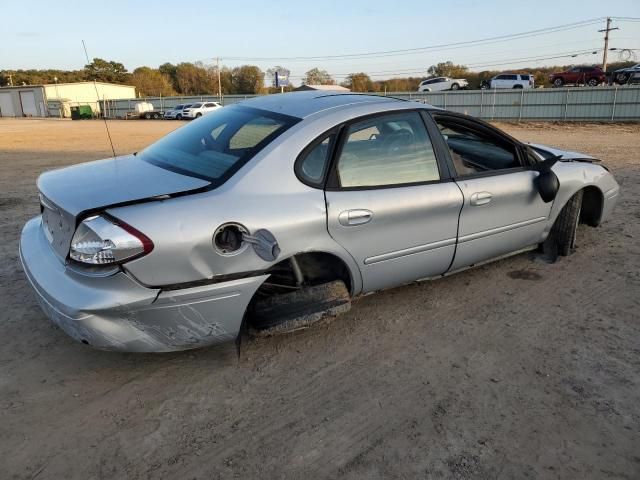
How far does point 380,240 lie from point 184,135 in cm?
162

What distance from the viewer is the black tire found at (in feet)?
14.2

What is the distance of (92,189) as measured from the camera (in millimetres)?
2664

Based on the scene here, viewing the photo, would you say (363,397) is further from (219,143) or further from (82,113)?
(82,113)

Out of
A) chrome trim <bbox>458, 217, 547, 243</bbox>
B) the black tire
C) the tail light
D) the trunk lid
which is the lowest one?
the black tire

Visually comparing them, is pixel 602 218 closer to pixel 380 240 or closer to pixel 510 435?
pixel 380 240

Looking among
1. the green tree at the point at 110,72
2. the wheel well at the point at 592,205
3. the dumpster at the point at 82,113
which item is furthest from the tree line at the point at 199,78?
the wheel well at the point at 592,205

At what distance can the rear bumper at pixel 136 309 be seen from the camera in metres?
2.40

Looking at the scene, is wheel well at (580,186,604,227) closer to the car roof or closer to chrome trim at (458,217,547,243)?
chrome trim at (458,217,547,243)

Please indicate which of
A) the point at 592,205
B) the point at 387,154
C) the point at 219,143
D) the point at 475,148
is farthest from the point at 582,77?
the point at 219,143

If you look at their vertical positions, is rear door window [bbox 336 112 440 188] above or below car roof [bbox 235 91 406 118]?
below

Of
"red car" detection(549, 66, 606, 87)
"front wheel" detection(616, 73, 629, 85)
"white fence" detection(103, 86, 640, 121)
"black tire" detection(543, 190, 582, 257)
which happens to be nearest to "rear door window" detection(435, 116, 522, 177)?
"black tire" detection(543, 190, 582, 257)

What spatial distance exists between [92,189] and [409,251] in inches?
78.1

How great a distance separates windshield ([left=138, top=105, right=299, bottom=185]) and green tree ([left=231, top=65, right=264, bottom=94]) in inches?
3174

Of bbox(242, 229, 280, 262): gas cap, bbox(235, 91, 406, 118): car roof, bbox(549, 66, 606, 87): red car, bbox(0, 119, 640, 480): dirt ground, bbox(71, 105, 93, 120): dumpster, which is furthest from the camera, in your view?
bbox(71, 105, 93, 120): dumpster
